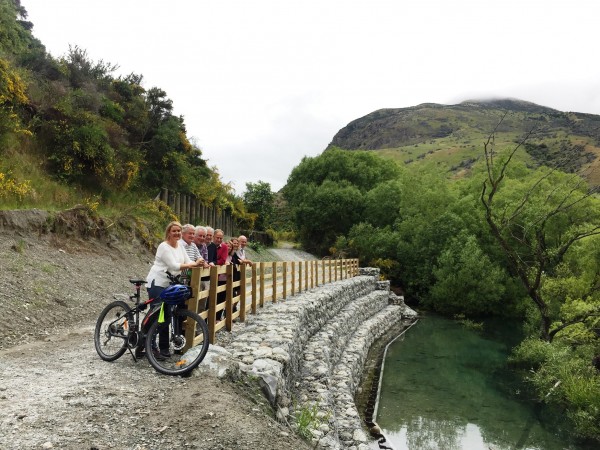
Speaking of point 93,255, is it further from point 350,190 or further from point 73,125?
point 350,190

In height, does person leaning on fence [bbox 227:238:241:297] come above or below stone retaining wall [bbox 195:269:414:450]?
above

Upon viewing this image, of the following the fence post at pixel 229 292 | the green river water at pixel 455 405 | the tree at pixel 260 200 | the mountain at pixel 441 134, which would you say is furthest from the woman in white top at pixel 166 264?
the mountain at pixel 441 134

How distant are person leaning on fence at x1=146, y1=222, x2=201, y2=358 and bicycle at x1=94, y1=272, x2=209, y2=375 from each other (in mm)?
17

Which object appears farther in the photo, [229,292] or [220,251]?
[220,251]

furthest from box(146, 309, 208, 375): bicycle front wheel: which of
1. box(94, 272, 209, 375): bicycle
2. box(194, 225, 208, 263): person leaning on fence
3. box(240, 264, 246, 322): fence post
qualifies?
box(240, 264, 246, 322): fence post

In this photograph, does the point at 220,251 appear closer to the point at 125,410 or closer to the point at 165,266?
the point at 165,266

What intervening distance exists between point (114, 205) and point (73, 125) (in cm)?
325

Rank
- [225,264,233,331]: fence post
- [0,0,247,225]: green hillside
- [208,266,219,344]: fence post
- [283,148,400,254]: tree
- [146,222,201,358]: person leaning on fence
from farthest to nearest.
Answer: [283,148,400,254]: tree → [0,0,247,225]: green hillside → [225,264,233,331]: fence post → [208,266,219,344]: fence post → [146,222,201,358]: person leaning on fence

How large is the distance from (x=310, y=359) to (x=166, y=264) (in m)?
5.05

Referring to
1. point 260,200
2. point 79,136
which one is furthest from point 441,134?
point 79,136

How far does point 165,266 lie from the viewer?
18.8 feet

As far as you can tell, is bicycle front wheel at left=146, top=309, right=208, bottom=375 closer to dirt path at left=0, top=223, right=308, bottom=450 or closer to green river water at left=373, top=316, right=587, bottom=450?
dirt path at left=0, top=223, right=308, bottom=450

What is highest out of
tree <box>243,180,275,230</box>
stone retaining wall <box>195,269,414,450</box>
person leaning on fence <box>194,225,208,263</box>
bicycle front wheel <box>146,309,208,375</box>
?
tree <box>243,180,275,230</box>

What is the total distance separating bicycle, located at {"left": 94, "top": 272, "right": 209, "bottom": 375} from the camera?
534cm
